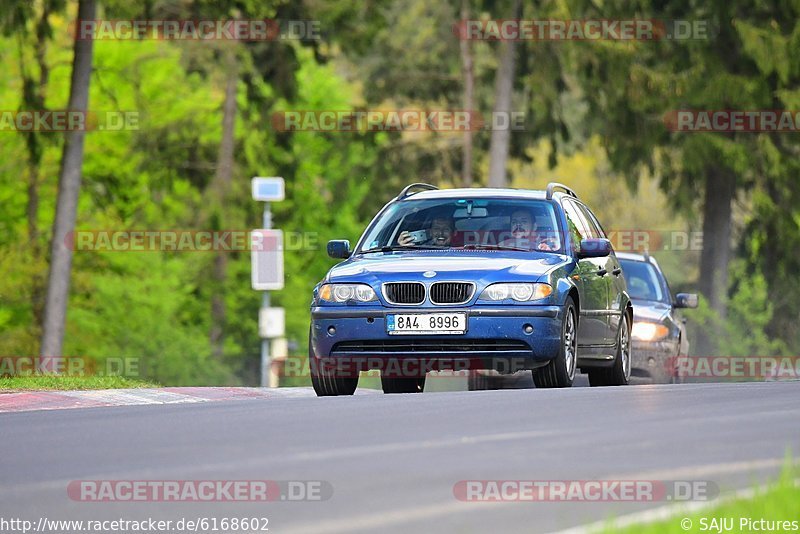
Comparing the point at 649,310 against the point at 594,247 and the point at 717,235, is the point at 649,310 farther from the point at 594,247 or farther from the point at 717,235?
the point at 717,235

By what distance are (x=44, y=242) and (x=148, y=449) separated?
35.4m

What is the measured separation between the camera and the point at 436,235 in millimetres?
15828

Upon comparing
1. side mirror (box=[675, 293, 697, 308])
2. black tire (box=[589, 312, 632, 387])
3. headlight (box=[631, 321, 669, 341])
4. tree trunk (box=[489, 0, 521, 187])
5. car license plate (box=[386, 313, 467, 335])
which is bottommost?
black tire (box=[589, 312, 632, 387])

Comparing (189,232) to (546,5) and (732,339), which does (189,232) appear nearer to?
(546,5)

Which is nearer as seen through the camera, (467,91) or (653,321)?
(653,321)

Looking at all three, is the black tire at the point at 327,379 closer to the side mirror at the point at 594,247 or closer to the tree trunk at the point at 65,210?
the side mirror at the point at 594,247

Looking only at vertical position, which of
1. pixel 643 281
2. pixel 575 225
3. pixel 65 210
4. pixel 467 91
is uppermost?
pixel 467 91

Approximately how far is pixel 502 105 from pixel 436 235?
25.8 meters

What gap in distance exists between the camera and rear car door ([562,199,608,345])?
51.4 feet

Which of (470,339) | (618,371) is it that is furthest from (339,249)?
(618,371)

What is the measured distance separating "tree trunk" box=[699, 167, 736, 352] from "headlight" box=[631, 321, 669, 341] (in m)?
15.1

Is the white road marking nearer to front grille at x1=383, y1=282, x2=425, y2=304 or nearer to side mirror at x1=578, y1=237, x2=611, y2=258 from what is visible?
front grille at x1=383, y1=282, x2=425, y2=304

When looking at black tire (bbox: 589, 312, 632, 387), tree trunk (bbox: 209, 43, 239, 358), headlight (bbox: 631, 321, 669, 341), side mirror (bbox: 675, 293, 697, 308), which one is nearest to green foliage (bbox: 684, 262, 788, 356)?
tree trunk (bbox: 209, 43, 239, 358)

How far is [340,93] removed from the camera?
2516 inches
